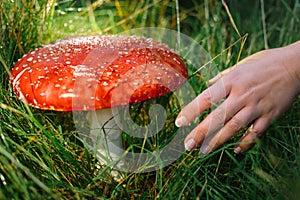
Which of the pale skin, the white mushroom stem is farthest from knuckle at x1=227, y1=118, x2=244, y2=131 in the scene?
the white mushroom stem

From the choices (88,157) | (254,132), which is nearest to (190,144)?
(254,132)

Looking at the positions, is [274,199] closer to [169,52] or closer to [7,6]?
[169,52]

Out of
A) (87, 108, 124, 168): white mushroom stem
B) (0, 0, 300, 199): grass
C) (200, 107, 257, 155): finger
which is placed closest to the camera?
(0, 0, 300, 199): grass

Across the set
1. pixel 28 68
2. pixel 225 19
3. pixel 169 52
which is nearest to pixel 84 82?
pixel 28 68

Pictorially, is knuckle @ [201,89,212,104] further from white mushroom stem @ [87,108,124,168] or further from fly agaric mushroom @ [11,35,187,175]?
white mushroom stem @ [87,108,124,168]

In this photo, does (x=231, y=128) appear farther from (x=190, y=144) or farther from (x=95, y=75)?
(x=95, y=75)

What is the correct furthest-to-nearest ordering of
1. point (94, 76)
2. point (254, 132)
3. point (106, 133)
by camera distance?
point (106, 133) → point (254, 132) → point (94, 76)
